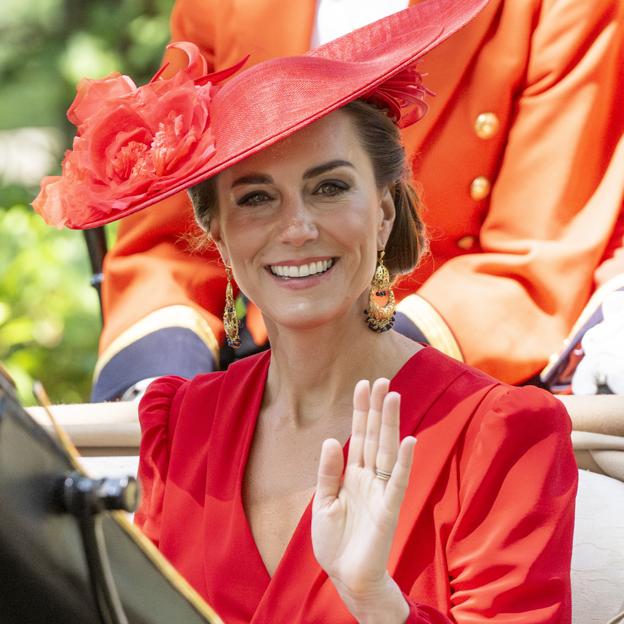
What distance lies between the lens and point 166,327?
89.6 inches

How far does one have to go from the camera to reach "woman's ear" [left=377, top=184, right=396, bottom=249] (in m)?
1.54

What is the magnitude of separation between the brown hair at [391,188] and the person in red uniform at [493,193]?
1.78 feet

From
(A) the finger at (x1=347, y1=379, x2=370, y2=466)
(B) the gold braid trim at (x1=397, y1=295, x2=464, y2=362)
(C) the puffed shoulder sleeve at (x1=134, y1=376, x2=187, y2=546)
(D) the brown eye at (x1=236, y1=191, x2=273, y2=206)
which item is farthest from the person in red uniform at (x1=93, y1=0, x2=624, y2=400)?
(A) the finger at (x1=347, y1=379, x2=370, y2=466)

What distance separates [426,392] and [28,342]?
240 centimetres

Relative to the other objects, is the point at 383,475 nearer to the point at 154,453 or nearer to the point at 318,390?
the point at 318,390

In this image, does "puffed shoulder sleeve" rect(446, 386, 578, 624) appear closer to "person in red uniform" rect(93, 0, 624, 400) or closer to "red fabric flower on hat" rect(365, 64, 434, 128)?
"red fabric flower on hat" rect(365, 64, 434, 128)

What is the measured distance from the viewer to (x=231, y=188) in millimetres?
1492

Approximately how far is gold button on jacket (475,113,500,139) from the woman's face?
2.60ft

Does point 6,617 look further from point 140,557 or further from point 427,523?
point 427,523

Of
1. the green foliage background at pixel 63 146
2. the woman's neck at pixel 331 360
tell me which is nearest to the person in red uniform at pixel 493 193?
the woman's neck at pixel 331 360

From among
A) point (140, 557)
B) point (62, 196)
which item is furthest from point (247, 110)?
point (140, 557)

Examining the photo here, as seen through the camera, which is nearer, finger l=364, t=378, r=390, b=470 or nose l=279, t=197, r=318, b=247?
finger l=364, t=378, r=390, b=470

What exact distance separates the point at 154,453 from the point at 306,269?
13.8 inches

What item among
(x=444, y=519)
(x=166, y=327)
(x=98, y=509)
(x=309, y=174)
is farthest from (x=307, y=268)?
(x=166, y=327)
